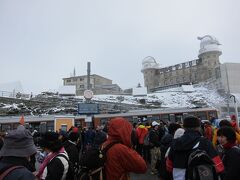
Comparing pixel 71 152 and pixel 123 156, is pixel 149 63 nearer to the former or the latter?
pixel 71 152

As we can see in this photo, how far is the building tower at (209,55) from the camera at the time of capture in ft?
283

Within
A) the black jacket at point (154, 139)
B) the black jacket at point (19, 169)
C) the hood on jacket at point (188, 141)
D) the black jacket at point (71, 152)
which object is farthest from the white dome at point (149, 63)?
the black jacket at point (19, 169)

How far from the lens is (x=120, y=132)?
3.40 metres

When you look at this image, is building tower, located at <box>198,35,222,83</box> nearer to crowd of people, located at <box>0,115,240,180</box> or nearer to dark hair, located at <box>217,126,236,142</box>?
dark hair, located at <box>217,126,236,142</box>

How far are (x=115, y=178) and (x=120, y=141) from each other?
43 cm

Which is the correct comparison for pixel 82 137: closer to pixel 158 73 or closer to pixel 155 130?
pixel 155 130

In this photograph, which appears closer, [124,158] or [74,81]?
[124,158]

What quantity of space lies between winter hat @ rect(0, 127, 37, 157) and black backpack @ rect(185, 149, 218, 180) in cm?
196

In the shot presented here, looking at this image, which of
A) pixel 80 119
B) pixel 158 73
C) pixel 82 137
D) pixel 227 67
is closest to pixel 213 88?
pixel 227 67

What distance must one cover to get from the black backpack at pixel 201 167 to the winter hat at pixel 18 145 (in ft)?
6.43

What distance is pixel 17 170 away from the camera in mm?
2406

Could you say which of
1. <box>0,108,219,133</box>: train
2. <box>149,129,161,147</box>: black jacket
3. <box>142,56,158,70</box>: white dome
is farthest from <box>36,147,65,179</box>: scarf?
<box>142,56,158,70</box>: white dome

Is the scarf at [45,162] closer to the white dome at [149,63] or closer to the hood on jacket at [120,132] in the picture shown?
the hood on jacket at [120,132]

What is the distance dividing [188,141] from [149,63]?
10037cm
